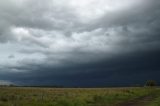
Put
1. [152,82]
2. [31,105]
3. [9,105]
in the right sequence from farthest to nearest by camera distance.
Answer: [152,82], [31,105], [9,105]

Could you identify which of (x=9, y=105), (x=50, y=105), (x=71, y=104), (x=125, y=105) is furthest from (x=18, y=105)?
(x=125, y=105)

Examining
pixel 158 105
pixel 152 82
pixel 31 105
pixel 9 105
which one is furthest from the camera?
pixel 152 82

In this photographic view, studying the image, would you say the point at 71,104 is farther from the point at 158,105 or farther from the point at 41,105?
the point at 158,105

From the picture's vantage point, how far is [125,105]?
38.0 metres

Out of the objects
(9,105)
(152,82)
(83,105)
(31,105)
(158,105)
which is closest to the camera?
(9,105)

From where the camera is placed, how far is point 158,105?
115 ft

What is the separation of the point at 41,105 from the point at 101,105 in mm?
8189

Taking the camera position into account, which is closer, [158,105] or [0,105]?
[0,105]

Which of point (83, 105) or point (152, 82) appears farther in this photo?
point (152, 82)

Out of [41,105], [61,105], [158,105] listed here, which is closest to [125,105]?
[158,105]

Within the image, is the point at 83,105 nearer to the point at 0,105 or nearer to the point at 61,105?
the point at 61,105

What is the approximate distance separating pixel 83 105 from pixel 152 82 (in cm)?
12125

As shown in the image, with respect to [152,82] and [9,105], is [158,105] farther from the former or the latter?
[152,82]

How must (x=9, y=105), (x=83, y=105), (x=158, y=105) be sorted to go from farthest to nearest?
(x=83, y=105), (x=158, y=105), (x=9, y=105)
